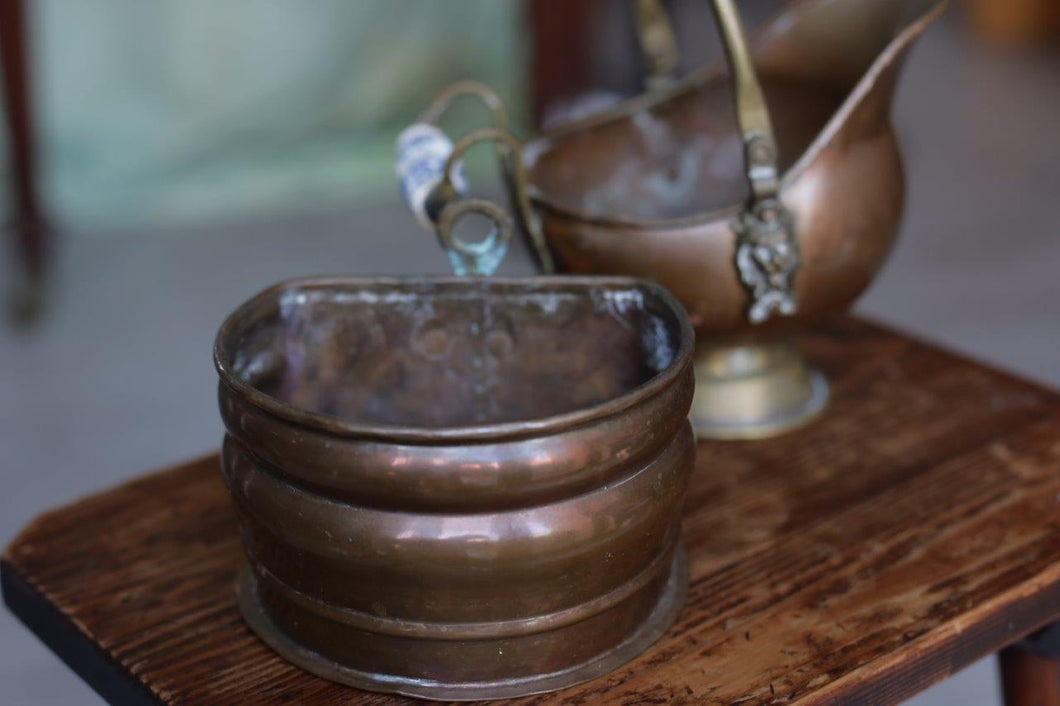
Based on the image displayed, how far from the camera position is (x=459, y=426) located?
2.12ft

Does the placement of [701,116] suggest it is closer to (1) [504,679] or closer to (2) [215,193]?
(1) [504,679]

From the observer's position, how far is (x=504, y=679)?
2.36 ft

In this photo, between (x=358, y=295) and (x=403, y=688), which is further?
(x=358, y=295)

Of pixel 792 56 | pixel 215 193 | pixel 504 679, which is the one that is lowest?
pixel 215 193

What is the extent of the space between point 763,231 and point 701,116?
26 centimetres

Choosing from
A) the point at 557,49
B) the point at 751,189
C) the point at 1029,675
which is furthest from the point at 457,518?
the point at 557,49

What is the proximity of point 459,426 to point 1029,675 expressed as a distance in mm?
580

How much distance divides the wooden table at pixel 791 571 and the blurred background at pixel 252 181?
3.57ft

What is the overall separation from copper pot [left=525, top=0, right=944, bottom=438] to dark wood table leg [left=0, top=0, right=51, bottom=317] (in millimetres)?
1505

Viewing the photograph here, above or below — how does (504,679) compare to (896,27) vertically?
below

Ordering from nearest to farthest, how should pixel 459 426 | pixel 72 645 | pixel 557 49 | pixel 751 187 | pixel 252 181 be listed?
1. pixel 459 426
2. pixel 72 645
3. pixel 751 187
4. pixel 557 49
5. pixel 252 181

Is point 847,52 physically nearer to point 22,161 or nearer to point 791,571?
point 791,571

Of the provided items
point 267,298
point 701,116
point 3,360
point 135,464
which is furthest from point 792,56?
point 3,360

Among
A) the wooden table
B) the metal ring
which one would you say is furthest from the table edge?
the metal ring
